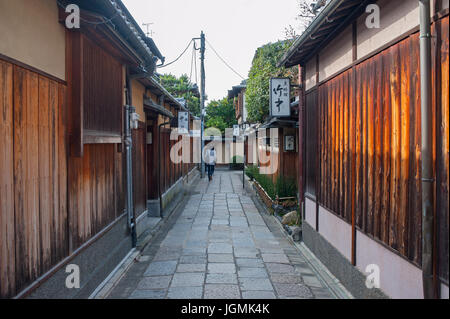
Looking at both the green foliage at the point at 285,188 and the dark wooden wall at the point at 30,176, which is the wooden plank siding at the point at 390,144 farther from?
the green foliage at the point at 285,188

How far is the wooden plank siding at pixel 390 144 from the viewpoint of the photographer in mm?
3379

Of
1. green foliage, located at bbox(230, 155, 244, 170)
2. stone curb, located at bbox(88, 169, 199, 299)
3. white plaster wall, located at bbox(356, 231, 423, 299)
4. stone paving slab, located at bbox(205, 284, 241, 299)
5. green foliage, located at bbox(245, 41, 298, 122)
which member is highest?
green foliage, located at bbox(245, 41, 298, 122)

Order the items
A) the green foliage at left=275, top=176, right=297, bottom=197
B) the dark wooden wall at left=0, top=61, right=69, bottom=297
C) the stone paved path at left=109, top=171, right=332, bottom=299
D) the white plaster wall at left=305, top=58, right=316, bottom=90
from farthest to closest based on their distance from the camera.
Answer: the green foliage at left=275, top=176, right=297, bottom=197 < the white plaster wall at left=305, top=58, right=316, bottom=90 < the stone paved path at left=109, top=171, right=332, bottom=299 < the dark wooden wall at left=0, top=61, right=69, bottom=297

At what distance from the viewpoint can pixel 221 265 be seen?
7.58 meters

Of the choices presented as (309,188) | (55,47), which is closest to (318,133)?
(309,188)

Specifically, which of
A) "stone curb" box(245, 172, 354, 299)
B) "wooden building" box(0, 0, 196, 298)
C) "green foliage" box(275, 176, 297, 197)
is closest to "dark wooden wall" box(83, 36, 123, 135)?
"wooden building" box(0, 0, 196, 298)

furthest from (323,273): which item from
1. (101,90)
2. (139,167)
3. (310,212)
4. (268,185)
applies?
(268,185)

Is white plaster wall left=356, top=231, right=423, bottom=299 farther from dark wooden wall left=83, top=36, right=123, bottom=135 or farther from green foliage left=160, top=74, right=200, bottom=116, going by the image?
green foliage left=160, top=74, right=200, bottom=116

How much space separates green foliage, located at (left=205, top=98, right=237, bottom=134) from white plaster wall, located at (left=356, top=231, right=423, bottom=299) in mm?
39198

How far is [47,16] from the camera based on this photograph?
459 centimetres

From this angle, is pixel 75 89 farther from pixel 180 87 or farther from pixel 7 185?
pixel 180 87

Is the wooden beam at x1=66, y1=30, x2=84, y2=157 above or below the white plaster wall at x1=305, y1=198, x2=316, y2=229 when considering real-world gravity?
above

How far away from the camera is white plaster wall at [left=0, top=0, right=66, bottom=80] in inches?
144

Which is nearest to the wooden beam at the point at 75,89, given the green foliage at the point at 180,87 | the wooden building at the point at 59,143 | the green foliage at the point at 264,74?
the wooden building at the point at 59,143
